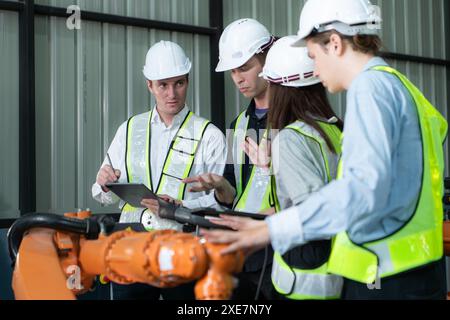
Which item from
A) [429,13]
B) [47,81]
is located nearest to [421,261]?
[47,81]

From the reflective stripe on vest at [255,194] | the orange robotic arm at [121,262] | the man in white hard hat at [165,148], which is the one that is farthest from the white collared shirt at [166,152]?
the orange robotic arm at [121,262]

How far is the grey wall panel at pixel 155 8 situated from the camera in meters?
4.76

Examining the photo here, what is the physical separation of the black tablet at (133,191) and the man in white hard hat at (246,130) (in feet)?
0.69

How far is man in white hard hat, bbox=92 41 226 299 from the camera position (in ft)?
10.3

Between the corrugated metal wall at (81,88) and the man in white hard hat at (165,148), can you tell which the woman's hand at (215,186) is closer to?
the man in white hard hat at (165,148)

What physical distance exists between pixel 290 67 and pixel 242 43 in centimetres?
96

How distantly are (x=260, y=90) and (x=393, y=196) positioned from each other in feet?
5.20

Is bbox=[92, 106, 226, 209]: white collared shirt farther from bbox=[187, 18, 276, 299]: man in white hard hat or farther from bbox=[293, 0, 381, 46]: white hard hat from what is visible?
bbox=[293, 0, 381, 46]: white hard hat

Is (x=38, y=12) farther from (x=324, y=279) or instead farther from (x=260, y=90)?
(x=324, y=279)

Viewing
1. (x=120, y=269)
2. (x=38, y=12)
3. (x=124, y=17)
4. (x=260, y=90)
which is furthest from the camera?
(x=124, y=17)

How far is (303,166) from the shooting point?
78.4 inches

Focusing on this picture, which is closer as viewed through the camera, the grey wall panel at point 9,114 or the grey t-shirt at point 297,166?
the grey t-shirt at point 297,166

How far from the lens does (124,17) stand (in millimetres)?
4879

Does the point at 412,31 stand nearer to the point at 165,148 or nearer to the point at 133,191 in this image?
the point at 165,148
